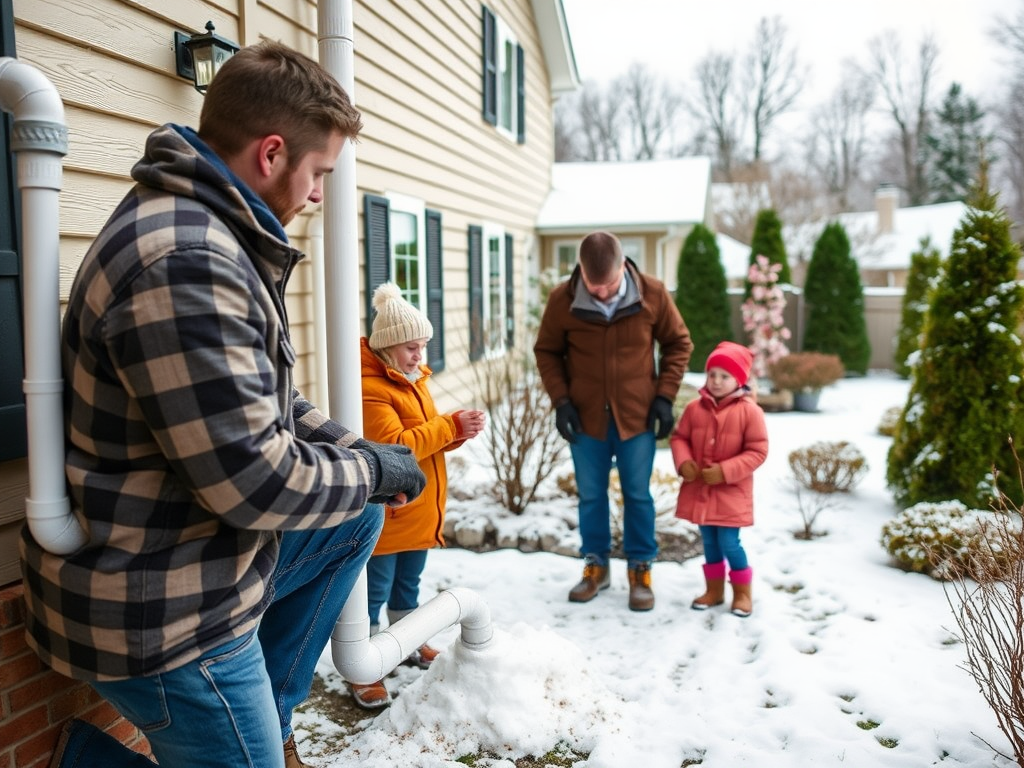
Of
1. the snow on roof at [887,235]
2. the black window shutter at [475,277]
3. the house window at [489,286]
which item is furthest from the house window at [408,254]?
the snow on roof at [887,235]

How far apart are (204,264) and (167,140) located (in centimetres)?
31

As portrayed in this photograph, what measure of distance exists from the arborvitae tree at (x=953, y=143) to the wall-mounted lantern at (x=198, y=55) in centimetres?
3793

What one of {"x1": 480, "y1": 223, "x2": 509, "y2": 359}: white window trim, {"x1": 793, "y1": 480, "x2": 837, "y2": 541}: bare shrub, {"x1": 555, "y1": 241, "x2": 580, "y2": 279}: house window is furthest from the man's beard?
{"x1": 555, "y1": 241, "x2": 580, "y2": 279}: house window

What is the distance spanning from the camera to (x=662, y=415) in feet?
13.8

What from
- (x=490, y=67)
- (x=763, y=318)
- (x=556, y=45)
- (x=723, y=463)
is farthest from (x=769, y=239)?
(x=723, y=463)

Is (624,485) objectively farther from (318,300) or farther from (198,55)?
(198,55)

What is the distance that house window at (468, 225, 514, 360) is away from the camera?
8.62 m

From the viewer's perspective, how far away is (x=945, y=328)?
18.7ft

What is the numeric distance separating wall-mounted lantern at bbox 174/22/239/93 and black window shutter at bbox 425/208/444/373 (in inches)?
168

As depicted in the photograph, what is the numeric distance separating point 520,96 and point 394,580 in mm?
9285

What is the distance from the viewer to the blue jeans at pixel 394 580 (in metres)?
Answer: 3.37

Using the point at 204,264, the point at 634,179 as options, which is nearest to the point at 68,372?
the point at 204,264

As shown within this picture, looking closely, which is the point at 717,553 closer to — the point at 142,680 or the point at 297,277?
the point at 297,277

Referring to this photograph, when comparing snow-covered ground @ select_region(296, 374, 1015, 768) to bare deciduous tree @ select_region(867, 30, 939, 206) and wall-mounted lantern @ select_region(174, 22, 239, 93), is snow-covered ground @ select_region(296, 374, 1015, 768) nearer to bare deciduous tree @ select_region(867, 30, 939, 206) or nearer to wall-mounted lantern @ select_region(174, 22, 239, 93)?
wall-mounted lantern @ select_region(174, 22, 239, 93)
